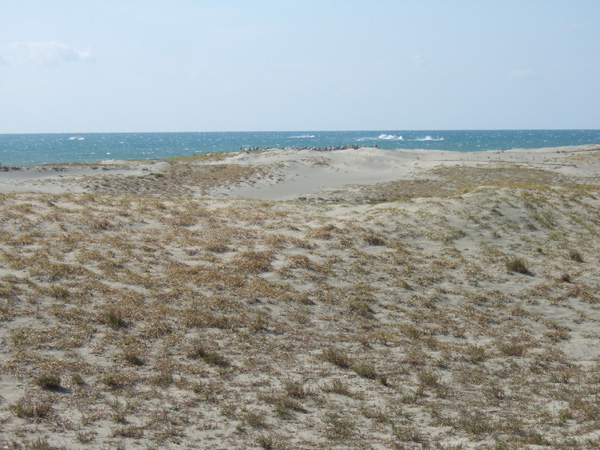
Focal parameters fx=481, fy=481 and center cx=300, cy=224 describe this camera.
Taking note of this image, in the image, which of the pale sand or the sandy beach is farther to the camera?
the pale sand

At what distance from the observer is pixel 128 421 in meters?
6.63

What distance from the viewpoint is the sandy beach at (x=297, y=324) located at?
676 cm

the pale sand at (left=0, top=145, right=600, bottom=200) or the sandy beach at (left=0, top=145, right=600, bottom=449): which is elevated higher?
the pale sand at (left=0, top=145, right=600, bottom=200)

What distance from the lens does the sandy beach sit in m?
6.76

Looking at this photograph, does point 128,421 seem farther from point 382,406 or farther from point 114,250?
point 114,250

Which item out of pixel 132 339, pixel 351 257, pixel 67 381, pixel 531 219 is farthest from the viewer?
pixel 531 219

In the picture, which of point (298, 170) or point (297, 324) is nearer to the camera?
point (297, 324)

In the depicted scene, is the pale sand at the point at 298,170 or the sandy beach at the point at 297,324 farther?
the pale sand at the point at 298,170

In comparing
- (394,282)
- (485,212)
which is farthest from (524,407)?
(485,212)

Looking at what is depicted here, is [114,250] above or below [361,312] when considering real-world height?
above

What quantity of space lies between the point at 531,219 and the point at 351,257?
9.57 metres

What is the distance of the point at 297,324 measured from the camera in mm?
10492

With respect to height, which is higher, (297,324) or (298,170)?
(298,170)

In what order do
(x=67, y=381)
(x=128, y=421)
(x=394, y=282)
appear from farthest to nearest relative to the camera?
1. (x=394, y=282)
2. (x=67, y=381)
3. (x=128, y=421)
